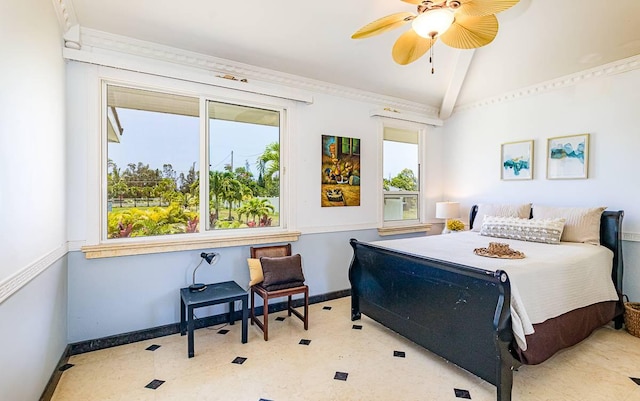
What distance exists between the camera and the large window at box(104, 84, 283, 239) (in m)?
2.91

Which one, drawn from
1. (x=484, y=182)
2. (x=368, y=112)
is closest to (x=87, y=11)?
(x=368, y=112)

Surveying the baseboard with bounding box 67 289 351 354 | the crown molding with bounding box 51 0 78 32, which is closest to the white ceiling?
the crown molding with bounding box 51 0 78 32

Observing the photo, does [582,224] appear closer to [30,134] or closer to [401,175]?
[401,175]

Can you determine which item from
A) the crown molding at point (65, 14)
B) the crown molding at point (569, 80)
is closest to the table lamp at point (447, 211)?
the crown molding at point (569, 80)

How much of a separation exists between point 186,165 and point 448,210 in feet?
11.7

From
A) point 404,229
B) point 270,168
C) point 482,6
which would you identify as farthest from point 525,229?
point 270,168

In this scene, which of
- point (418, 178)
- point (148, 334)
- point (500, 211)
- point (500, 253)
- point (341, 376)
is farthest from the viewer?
point (418, 178)

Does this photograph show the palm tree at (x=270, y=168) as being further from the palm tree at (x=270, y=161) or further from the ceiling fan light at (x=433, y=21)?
the ceiling fan light at (x=433, y=21)

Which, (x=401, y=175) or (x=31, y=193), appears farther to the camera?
(x=401, y=175)

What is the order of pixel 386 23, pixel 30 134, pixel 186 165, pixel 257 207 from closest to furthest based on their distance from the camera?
1. pixel 30 134
2. pixel 386 23
3. pixel 186 165
4. pixel 257 207

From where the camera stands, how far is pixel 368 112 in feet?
14.3

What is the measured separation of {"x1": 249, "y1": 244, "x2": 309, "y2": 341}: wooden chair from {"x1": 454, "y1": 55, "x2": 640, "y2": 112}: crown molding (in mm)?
3482

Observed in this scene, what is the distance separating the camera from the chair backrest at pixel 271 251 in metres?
3.37

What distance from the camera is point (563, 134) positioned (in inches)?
147
